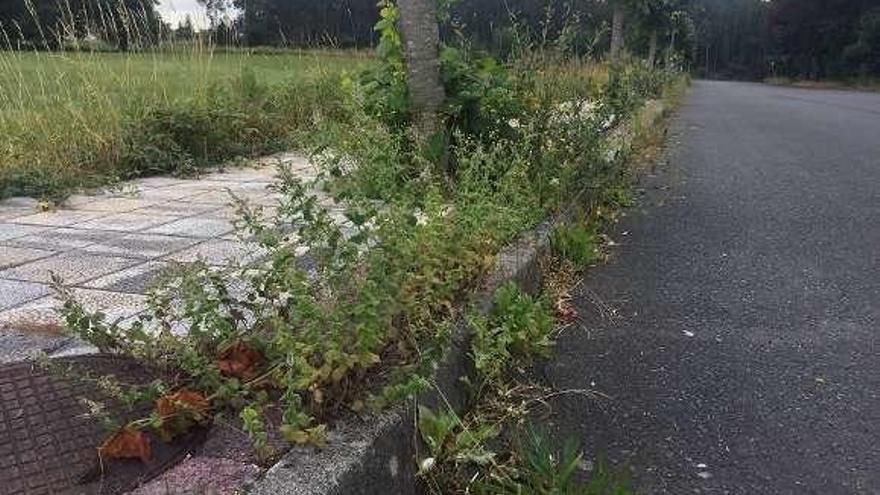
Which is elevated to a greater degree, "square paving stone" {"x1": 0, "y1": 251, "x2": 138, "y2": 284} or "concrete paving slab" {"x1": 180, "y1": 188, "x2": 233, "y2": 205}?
"concrete paving slab" {"x1": 180, "y1": 188, "x2": 233, "y2": 205}

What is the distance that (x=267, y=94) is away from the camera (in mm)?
9219

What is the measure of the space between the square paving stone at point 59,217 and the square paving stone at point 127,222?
0.10m

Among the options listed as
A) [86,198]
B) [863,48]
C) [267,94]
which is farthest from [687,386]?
[863,48]

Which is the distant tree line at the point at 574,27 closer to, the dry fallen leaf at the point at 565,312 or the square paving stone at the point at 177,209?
the square paving stone at the point at 177,209

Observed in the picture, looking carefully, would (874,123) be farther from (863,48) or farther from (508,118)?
(863,48)

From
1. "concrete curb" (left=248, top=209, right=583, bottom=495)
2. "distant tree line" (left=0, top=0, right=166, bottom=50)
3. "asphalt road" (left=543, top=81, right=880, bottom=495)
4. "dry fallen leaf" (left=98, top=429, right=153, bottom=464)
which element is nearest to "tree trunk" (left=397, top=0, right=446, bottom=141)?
"asphalt road" (left=543, top=81, right=880, bottom=495)

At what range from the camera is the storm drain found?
1.87 metres

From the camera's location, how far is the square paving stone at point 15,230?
452 cm

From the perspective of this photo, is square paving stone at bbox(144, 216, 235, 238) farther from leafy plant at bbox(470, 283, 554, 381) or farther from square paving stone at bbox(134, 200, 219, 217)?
leafy plant at bbox(470, 283, 554, 381)

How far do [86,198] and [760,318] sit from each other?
180 inches

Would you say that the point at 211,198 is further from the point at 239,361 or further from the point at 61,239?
the point at 239,361

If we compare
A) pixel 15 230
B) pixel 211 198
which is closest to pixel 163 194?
pixel 211 198

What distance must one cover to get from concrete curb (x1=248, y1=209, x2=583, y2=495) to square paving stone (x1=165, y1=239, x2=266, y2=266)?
155 centimetres

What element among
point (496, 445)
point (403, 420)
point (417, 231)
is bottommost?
point (496, 445)
